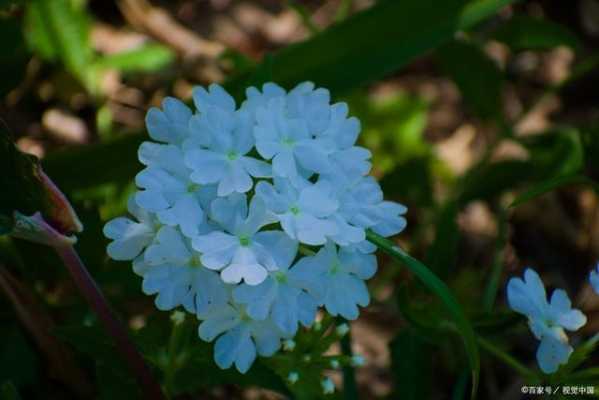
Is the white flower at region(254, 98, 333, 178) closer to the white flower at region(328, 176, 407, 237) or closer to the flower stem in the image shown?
the white flower at region(328, 176, 407, 237)

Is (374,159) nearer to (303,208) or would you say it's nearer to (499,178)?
(499,178)

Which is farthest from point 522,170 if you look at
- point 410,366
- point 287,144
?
point 287,144

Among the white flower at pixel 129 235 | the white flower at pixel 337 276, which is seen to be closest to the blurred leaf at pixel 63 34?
the white flower at pixel 129 235

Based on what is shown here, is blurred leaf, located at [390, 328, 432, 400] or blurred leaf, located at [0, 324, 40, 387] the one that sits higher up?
blurred leaf, located at [390, 328, 432, 400]

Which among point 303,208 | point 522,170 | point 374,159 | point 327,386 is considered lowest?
point 374,159

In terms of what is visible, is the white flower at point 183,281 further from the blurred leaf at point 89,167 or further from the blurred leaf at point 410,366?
the blurred leaf at point 89,167

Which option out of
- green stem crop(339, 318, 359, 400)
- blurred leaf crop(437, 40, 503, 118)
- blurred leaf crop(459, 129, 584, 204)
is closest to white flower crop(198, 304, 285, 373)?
green stem crop(339, 318, 359, 400)
